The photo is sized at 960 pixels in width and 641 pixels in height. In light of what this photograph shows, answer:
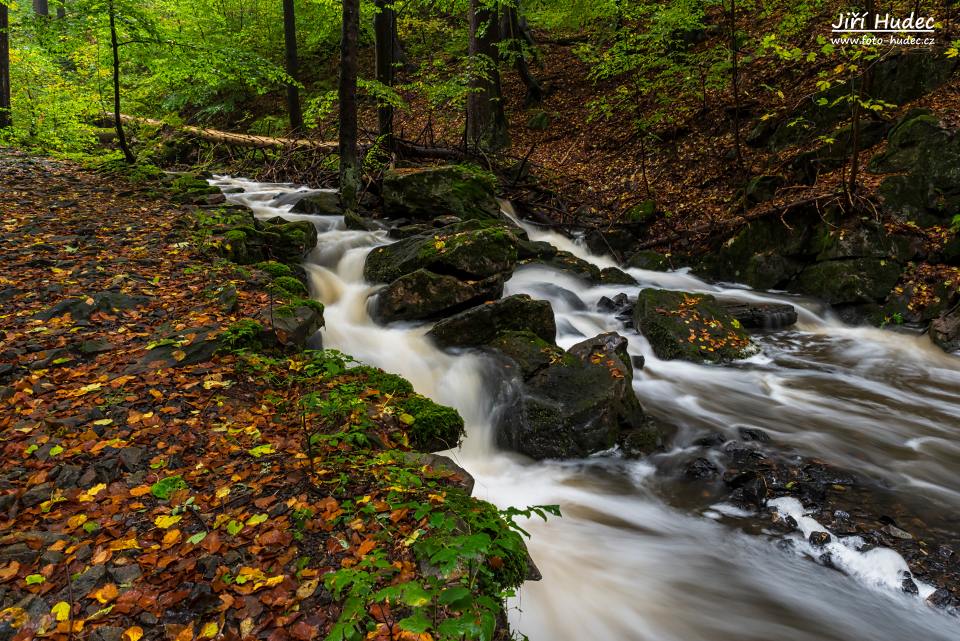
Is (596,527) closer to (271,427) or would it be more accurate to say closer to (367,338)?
(271,427)

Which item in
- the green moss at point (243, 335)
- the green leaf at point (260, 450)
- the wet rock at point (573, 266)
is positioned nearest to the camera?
the green leaf at point (260, 450)

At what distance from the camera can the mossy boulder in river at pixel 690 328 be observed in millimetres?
7801

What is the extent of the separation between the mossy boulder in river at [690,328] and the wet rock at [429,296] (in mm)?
2698

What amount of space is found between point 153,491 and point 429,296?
459cm

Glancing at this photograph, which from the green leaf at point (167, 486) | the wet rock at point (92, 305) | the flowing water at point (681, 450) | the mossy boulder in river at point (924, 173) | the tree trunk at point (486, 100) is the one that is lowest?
the flowing water at point (681, 450)

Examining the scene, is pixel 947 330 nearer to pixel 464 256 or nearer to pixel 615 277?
pixel 615 277

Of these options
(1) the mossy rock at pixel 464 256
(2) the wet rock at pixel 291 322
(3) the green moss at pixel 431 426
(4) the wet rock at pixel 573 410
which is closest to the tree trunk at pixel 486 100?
(1) the mossy rock at pixel 464 256

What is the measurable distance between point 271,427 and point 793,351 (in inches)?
310

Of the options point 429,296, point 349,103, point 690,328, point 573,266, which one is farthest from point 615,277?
point 349,103

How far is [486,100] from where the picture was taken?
1461cm

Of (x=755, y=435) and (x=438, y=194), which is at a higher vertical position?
(x=438, y=194)

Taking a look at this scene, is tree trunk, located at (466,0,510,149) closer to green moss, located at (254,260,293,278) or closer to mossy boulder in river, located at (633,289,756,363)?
mossy boulder in river, located at (633,289,756,363)

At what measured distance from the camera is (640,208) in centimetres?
1180

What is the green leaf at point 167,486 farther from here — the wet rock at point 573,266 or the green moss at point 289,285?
the wet rock at point 573,266
